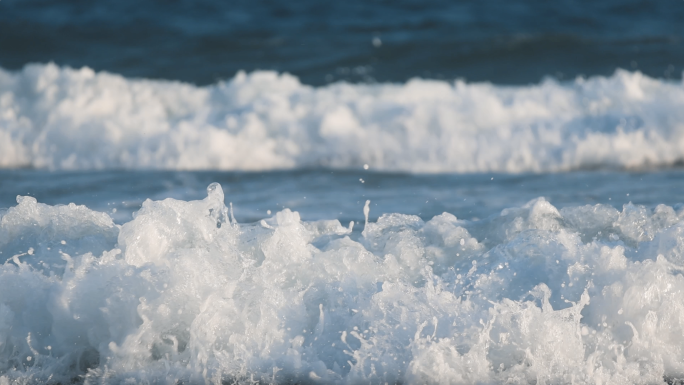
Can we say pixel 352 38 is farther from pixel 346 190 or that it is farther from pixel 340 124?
pixel 346 190

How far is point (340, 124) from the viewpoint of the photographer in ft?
23.6

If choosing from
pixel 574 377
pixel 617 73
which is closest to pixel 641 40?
pixel 617 73

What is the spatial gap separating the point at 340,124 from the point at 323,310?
14.7 ft

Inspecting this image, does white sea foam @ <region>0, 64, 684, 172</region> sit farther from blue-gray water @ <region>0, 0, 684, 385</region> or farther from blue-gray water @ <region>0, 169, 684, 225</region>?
blue-gray water @ <region>0, 169, 684, 225</region>

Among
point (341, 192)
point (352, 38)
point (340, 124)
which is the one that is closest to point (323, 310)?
point (341, 192)

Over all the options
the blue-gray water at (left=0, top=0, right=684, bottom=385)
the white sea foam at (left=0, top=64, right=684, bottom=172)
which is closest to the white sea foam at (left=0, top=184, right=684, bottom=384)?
the blue-gray water at (left=0, top=0, right=684, bottom=385)

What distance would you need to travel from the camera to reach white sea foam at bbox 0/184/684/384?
8.73 feet

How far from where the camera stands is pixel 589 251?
2957 millimetres

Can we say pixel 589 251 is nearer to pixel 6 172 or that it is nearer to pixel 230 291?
pixel 230 291

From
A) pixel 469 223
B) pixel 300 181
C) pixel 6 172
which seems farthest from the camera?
pixel 6 172

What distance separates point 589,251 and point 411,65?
6.45 meters

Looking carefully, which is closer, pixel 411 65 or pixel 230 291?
pixel 230 291

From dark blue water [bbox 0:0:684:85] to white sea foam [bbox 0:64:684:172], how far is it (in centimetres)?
67

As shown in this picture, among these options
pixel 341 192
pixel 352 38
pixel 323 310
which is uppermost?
pixel 352 38
